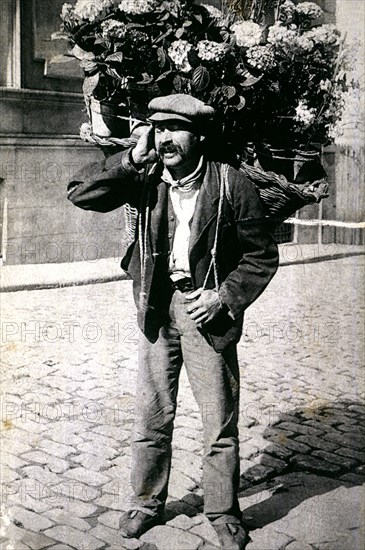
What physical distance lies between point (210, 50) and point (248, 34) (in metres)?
0.23

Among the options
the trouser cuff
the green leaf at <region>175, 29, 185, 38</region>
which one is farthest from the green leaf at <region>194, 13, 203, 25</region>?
the trouser cuff

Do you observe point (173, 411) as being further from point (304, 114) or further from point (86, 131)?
point (304, 114)

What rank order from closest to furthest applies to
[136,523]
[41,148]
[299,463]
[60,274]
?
1. [136,523]
2. [299,463]
3. [60,274]
4. [41,148]

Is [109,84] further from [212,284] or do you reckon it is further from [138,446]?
[138,446]

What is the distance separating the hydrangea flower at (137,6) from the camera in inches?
133

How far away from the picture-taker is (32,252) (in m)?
10.7

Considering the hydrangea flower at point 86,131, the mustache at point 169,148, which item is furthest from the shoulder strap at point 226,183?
the hydrangea flower at point 86,131

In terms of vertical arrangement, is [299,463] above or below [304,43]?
below

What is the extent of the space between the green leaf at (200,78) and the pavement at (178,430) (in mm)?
2164

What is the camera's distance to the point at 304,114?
3.53 m

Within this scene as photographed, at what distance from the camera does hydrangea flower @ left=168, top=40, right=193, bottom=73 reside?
131 inches

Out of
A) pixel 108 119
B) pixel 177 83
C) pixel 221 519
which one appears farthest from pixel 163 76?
pixel 221 519

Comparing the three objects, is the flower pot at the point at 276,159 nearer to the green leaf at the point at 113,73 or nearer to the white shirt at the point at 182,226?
the white shirt at the point at 182,226

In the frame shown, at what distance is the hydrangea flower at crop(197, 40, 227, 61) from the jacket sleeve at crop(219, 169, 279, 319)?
1.69 ft
